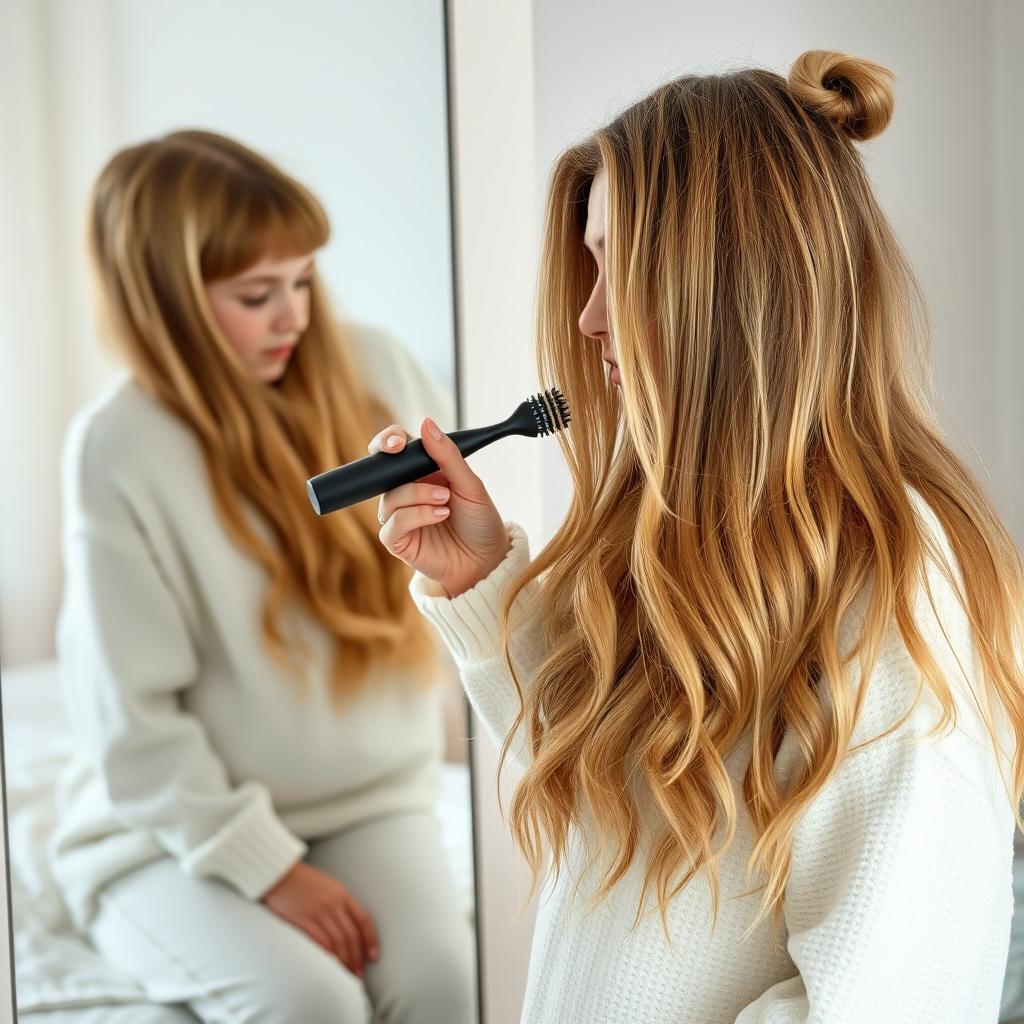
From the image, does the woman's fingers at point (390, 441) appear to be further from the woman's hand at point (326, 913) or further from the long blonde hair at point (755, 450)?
the woman's hand at point (326, 913)

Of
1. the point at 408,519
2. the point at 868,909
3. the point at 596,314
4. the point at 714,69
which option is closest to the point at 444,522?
the point at 408,519

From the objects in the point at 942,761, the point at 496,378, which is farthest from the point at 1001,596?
the point at 496,378

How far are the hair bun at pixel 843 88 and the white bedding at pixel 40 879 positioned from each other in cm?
93

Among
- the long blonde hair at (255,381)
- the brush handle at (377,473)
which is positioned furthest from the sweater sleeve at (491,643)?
the long blonde hair at (255,381)

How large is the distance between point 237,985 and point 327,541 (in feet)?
1.69

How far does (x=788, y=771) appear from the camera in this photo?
711mm

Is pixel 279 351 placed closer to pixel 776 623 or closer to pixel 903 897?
pixel 776 623

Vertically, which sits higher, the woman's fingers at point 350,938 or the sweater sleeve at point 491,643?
the sweater sleeve at point 491,643

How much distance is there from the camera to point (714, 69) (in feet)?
4.27

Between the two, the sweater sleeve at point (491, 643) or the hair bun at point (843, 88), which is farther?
the sweater sleeve at point (491, 643)

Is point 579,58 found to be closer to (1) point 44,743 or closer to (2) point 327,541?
(2) point 327,541

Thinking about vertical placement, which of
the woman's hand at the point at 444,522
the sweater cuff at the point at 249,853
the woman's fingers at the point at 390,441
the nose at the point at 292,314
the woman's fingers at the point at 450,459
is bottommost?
the sweater cuff at the point at 249,853

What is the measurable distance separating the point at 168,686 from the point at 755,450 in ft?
2.36

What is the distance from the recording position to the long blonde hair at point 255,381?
1.09m
